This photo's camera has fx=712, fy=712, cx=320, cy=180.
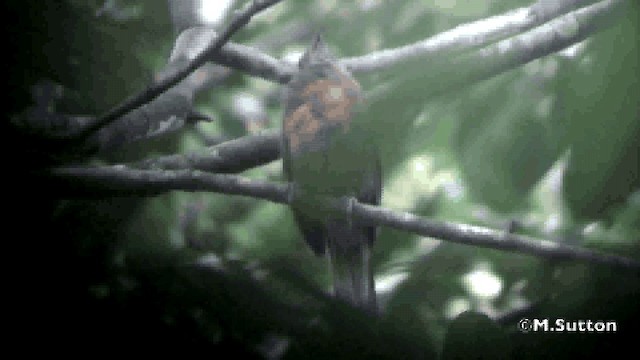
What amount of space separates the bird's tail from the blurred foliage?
27mm

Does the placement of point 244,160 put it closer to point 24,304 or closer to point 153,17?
point 153,17

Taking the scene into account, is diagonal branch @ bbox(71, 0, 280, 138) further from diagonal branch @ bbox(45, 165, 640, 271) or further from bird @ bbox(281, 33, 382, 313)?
bird @ bbox(281, 33, 382, 313)

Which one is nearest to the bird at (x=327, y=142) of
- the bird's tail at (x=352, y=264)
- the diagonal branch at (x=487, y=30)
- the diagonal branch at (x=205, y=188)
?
the bird's tail at (x=352, y=264)

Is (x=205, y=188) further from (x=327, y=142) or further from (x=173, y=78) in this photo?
(x=327, y=142)

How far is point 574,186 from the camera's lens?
29.5 inches

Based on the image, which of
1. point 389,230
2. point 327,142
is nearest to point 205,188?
point 389,230

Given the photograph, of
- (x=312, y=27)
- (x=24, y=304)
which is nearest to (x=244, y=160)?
(x=312, y=27)

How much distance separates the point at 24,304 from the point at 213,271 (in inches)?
6.2

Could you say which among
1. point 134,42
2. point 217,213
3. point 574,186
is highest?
point 134,42

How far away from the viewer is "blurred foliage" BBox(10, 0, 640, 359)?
1.90 ft

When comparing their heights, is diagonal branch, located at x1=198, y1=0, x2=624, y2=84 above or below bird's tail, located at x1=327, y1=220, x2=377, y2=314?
above

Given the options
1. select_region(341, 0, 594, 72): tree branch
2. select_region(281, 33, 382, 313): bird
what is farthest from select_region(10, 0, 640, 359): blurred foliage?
select_region(281, 33, 382, 313): bird

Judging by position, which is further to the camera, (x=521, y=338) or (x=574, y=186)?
(x=574, y=186)

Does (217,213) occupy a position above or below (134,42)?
below
